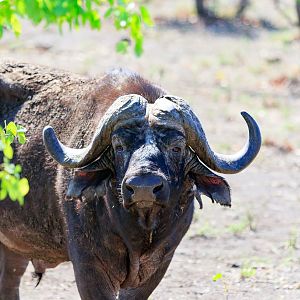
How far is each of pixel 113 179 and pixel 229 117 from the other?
28.8 feet

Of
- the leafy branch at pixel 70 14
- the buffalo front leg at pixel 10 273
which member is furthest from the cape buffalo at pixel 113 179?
the buffalo front leg at pixel 10 273

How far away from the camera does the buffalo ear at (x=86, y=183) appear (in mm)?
6277

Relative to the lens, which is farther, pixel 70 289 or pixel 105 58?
pixel 105 58

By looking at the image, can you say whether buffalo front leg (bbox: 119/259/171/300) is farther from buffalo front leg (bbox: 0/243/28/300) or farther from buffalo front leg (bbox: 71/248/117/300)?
buffalo front leg (bbox: 0/243/28/300)

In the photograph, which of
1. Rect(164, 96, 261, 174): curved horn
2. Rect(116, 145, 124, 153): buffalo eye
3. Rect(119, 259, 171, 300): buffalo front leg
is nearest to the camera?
Rect(116, 145, 124, 153): buffalo eye

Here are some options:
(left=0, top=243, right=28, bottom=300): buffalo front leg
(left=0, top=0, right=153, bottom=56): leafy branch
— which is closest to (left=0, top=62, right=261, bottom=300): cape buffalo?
(left=0, top=0, right=153, bottom=56): leafy branch

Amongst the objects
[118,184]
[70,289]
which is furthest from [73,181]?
[70,289]

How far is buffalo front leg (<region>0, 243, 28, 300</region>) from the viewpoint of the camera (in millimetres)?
7887

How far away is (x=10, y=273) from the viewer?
7.90 m

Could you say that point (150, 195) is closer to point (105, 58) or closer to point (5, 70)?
point (5, 70)

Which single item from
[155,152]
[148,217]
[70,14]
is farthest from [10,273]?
[155,152]

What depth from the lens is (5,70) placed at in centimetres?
767

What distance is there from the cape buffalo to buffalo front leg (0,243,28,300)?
647mm

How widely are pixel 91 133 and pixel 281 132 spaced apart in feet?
26.4
